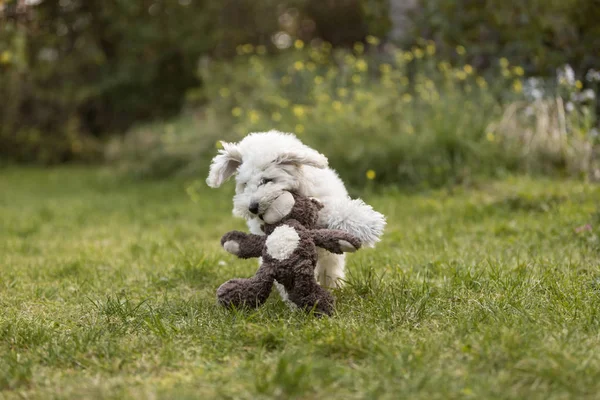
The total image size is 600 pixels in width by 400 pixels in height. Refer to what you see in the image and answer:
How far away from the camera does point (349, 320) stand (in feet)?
9.21

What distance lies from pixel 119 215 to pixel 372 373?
505cm

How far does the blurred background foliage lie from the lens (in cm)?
662

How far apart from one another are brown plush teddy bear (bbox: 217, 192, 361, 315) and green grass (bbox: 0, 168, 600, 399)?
9cm

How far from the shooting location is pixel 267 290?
2959mm

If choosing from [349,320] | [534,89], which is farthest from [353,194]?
[349,320]

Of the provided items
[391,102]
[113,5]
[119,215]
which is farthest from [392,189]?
[113,5]

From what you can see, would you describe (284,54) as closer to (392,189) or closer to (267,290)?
(392,189)

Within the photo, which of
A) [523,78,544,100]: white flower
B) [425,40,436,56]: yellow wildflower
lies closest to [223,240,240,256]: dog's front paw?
[523,78,544,100]: white flower

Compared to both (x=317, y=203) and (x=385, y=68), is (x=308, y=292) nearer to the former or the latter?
(x=317, y=203)

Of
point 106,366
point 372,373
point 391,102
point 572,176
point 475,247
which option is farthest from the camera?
point 391,102

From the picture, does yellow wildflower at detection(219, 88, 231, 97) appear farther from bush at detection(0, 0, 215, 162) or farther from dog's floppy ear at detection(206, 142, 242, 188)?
dog's floppy ear at detection(206, 142, 242, 188)

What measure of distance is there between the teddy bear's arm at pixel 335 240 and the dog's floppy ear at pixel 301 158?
300 mm

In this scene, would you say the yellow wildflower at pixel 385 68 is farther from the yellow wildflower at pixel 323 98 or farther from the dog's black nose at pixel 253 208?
the dog's black nose at pixel 253 208

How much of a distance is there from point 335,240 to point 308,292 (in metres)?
0.26
